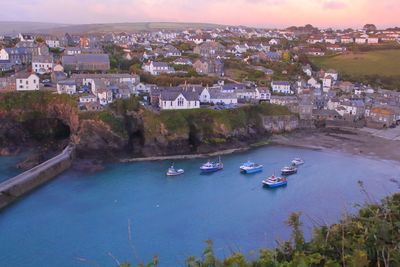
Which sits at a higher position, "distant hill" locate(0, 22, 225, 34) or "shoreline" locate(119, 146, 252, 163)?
"distant hill" locate(0, 22, 225, 34)

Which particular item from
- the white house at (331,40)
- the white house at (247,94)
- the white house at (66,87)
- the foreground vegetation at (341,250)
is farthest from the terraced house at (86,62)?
the white house at (331,40)

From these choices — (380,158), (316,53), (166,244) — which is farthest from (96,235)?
(316,53)

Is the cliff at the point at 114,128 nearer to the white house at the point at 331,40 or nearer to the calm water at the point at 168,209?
the calm water at the point at 168,209

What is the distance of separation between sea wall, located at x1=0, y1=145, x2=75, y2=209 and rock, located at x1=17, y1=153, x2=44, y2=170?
1.91 feet

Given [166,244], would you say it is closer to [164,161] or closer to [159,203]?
[159,203]

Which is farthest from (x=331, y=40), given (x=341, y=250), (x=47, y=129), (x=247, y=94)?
(x=341, y=250)

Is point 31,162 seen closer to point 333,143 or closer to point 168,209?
point 168,209

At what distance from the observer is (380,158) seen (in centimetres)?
2081

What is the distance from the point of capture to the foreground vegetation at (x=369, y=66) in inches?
1494

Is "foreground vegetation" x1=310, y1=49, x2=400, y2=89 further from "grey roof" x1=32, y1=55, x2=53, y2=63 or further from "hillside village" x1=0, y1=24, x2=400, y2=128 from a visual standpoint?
"grey roof" x1=32, y1=55, x2=53, y2=63

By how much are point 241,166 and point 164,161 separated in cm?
372

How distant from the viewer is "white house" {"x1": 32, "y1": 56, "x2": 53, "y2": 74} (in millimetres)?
28669

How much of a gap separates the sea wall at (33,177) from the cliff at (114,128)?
1355 millimetres

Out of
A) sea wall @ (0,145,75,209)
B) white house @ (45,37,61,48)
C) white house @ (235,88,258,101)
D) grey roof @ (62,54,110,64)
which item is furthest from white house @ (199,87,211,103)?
white house @ (45,37,61,48)
